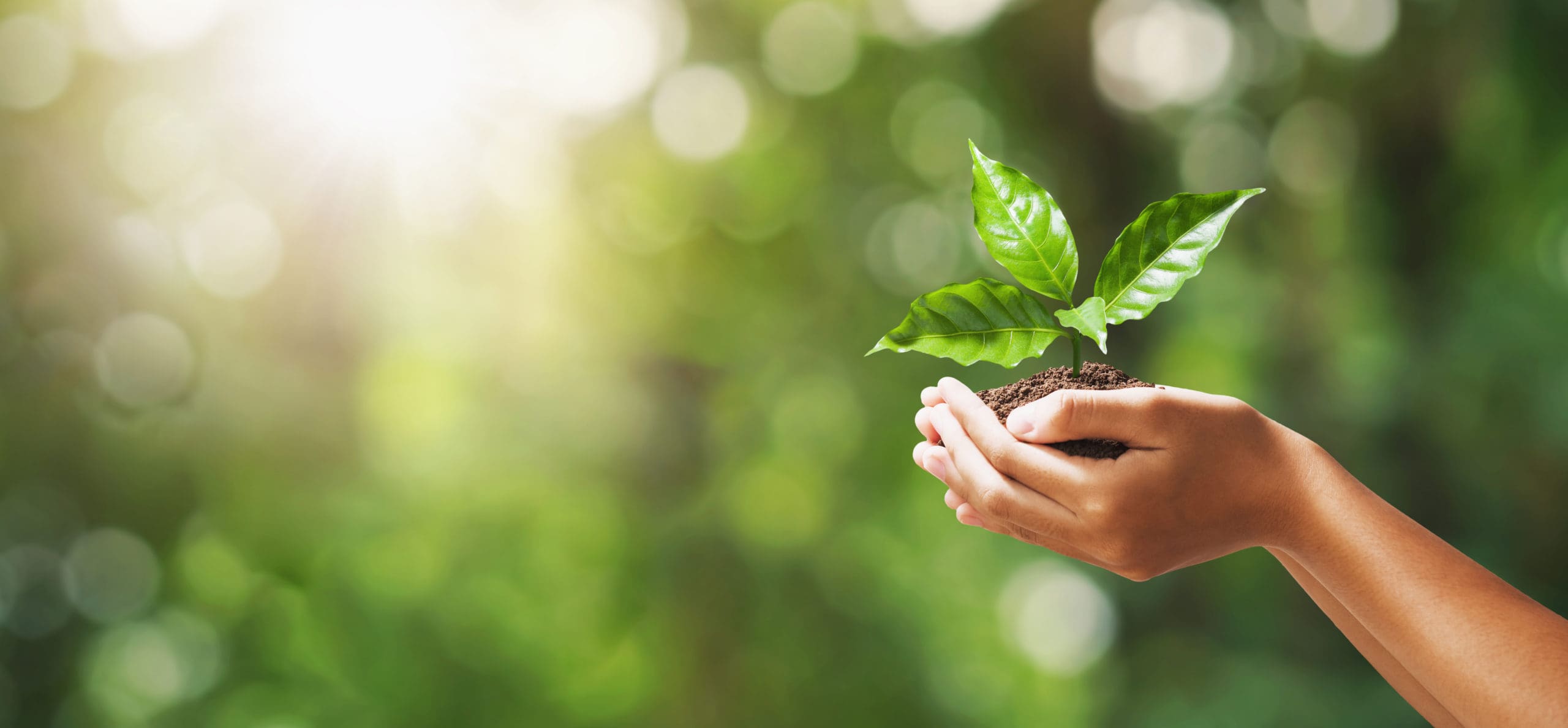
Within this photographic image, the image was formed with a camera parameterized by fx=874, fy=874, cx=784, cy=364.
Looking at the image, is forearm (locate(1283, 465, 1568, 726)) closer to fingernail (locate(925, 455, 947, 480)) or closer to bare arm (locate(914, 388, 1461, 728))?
bare arm (locate(914, 388, 1461, 728))

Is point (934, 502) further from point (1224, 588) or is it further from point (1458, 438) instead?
point (1458, 438)

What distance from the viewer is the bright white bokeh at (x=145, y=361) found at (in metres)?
1.61

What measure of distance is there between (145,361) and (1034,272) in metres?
1.67

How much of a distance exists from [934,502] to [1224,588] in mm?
538

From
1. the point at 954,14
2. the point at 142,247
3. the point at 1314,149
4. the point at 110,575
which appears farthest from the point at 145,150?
the point at 1314,149

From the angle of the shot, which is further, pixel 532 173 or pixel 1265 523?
pixel 532 173

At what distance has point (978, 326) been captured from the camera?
0.68 m

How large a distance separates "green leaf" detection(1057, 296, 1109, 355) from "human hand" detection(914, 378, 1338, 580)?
43 mm

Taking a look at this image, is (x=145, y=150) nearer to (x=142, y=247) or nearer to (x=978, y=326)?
(x=142, y=247)

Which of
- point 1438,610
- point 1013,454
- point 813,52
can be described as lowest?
point 1438,610

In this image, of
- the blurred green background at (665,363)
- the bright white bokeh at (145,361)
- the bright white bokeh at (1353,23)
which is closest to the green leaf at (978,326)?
the blurred green background at (665,363)

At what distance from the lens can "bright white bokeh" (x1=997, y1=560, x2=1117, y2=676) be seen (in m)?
1.62

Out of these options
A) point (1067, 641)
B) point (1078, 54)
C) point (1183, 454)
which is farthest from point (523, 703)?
point (1078, 54)

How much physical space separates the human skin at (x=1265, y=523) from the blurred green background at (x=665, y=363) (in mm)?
1046
